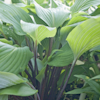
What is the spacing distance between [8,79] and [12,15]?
0.93 ft

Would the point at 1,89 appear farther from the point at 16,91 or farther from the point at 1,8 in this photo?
the point at 1,8

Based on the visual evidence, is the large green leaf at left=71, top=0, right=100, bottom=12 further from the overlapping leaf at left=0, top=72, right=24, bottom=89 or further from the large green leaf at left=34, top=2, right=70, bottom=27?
the overlapping leaf at left=0, top=72, right=24, bottom=89

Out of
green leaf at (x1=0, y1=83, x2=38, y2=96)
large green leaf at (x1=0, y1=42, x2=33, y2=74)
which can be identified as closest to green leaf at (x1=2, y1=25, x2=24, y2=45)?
large green leaf at (x1=0, y1=42, x2=33, y2=74)

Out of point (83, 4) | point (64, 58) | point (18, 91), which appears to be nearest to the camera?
point (18, 91)

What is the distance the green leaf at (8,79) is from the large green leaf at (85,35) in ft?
0.64

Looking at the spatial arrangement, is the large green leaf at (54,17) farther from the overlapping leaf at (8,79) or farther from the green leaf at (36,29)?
the overlapping leaf at (8,79)

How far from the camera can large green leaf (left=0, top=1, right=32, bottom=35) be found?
0.46 metres

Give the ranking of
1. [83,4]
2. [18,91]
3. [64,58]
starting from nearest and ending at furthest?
[18,91] → [64,58] → [83,4]

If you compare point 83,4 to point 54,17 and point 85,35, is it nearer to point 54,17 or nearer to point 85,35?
point 54,17

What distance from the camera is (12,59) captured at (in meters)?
0.38

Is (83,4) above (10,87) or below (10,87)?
above

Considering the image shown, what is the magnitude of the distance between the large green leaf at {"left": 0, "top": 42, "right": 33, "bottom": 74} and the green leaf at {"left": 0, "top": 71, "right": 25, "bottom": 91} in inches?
1.4

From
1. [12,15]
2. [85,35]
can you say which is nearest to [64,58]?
[85,35]

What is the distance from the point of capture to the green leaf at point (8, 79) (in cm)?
32
